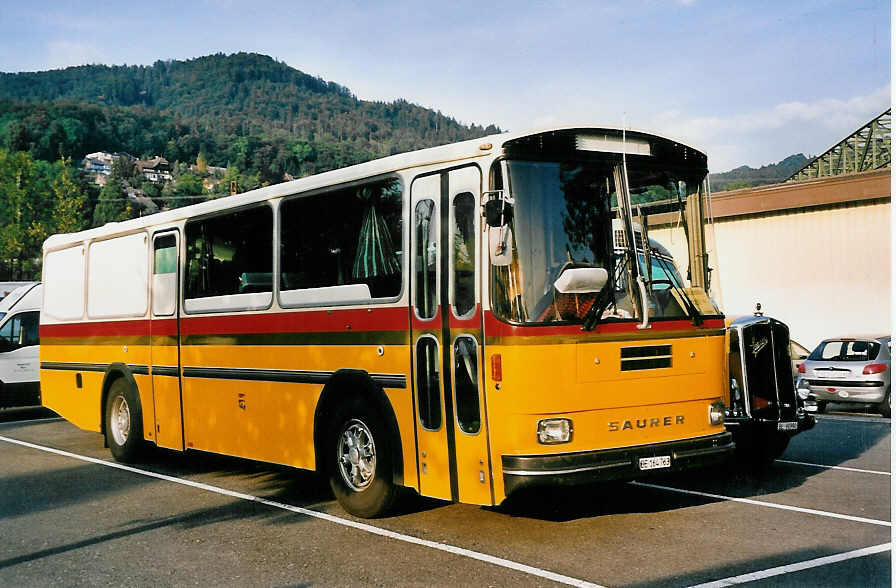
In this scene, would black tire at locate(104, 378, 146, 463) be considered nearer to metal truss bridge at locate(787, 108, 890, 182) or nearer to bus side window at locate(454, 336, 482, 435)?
bus side window at locate(454, 336, 482, 435)

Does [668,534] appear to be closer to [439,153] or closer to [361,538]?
[361,538]

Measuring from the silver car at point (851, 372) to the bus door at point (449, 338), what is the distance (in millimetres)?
12015

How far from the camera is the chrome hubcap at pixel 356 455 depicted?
8.11 metres

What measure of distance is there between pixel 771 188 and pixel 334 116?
4800 inches

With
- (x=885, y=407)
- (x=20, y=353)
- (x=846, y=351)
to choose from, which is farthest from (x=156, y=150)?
(x=885, y=407)

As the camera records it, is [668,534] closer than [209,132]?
Yes

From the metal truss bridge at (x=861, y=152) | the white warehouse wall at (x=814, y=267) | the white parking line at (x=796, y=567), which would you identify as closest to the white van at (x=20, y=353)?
the white parking line at (x=796, y=567)

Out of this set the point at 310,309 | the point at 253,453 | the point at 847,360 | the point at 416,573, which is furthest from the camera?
the point at 847,360

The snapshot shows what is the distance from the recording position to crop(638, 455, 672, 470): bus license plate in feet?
23.6

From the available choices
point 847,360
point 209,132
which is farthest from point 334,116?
point 847,360

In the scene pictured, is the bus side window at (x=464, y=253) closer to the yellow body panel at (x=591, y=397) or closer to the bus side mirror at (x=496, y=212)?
the bus side mirror at (x=496, y=212)

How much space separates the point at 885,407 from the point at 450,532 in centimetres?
1222

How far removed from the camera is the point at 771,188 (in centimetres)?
2708

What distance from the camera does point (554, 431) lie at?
6.86 metres
